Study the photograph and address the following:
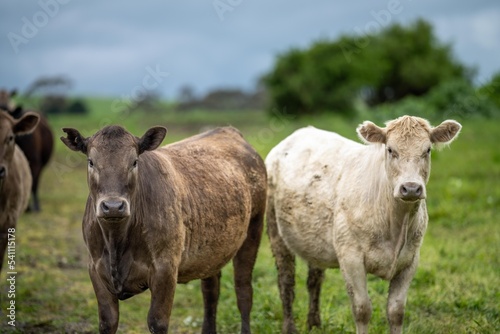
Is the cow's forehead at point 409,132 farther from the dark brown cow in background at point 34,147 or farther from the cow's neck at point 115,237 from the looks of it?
the dark brown cow in background at point 34,147

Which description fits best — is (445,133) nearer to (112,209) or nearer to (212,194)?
(212,194)

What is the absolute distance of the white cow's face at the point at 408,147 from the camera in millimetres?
5641

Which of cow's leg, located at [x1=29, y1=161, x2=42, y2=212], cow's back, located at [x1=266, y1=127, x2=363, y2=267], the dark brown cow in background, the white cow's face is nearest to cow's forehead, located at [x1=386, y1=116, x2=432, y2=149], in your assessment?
the white cow's face

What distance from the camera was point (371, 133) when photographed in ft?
20.0

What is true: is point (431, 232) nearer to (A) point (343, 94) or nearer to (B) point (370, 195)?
(B) point (370, 195)

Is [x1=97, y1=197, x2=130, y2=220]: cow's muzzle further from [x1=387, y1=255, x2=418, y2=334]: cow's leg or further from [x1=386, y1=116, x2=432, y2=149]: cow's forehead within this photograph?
[x1=387, y1=255, x2=418, y2=334]: cow's leg

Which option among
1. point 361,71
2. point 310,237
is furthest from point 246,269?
point 361,71

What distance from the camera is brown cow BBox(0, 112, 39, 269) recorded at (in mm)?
7945

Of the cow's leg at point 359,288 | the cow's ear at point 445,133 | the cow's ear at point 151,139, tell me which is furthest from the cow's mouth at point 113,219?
the cow's ear at point 445,133

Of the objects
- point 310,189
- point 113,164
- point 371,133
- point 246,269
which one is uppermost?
point 371,133

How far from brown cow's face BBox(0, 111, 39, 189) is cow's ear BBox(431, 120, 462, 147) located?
4724 millimetres

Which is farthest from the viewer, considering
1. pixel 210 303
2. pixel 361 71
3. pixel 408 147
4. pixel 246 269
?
pixel 361 71

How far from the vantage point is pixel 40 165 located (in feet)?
53.3

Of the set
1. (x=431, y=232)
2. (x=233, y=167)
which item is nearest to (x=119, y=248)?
(x=233, y=167)
